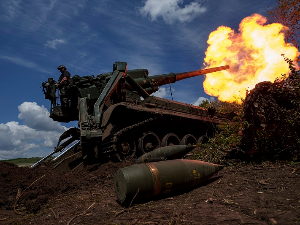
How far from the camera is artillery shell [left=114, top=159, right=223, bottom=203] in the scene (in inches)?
198

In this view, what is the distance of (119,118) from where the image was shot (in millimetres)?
11570

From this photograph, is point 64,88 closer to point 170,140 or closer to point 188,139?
point 170,140

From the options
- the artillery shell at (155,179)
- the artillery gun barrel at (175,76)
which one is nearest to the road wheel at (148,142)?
the artillery gun barrel at (175,76)

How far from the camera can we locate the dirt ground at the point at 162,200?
160 inches

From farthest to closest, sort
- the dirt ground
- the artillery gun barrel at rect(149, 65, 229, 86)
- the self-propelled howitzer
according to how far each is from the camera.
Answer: the artillery gun barrel at rect(149, 65, 229, 86), the self-propelled howitzer, the dirt ground

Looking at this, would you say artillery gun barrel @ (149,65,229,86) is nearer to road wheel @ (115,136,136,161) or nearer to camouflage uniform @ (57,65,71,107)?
camouflage uniform @ (57,65,71,107)

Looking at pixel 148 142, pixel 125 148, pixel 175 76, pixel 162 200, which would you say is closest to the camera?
pixel 162 200

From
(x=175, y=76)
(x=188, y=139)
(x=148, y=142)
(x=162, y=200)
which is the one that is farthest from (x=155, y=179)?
(x=175, y=76)

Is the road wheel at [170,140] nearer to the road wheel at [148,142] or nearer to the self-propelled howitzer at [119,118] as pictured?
the self-propelled howitzer at [119,118]

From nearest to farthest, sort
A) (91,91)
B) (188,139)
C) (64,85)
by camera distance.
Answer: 1. (91,91)
2. (64,85)
3. (188,139)

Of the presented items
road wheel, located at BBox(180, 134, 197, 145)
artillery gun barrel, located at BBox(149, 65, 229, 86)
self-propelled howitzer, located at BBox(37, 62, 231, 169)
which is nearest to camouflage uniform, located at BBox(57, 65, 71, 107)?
self-propelled howitzer, located at BBox(37, 62, 231, 169)

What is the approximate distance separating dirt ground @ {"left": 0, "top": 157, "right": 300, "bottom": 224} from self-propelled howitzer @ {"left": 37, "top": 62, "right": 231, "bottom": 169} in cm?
197

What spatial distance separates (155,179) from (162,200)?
1.76 ft

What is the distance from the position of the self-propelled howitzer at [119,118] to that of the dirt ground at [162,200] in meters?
1.97
